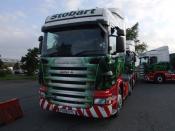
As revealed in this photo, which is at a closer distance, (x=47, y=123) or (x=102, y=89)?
(x=102, y=89)

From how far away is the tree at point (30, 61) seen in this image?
3724 cm

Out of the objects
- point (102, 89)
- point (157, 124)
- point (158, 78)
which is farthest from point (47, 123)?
point (158, 78)

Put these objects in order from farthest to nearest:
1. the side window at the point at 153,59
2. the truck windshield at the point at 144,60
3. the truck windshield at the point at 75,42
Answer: the truck windshield at the point at 144,60, the side window at the point at 153,59, the truck windshield at the point at 75,42

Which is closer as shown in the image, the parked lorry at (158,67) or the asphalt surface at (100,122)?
the asphalt surface at (100,122)

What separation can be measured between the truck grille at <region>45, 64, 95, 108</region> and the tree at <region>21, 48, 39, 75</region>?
30643mm

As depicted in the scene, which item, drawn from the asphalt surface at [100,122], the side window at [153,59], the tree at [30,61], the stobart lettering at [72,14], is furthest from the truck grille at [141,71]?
the tree at [30,61]

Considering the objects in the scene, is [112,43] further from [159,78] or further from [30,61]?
[30,61]

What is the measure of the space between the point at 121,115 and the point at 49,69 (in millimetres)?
3060

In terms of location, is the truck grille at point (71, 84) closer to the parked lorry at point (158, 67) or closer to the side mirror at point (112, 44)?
the side mirror at point (112, 44)

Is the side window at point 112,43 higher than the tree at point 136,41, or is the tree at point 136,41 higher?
the tree at point 136,41

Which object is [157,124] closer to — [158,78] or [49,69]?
[49,69]

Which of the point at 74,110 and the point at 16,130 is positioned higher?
the point at 74,110

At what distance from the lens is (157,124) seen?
23.4 feet

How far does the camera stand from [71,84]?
6711 mm
